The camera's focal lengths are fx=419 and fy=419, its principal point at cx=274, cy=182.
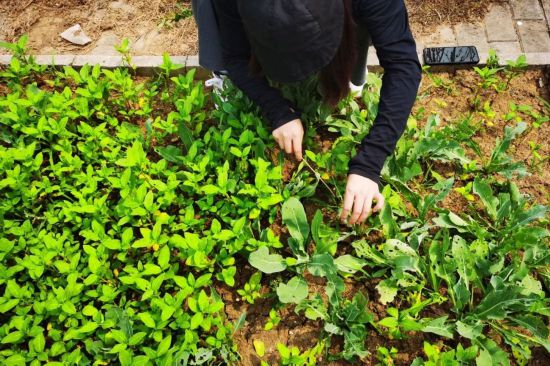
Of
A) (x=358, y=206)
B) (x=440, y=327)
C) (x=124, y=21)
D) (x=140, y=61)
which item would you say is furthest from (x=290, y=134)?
(x=124, y=21)

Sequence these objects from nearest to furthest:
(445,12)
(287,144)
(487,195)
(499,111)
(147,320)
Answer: (147,320), (287,144), (487,195), (499,111), (445,12)

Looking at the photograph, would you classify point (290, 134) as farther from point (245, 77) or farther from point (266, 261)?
point (266, 261)

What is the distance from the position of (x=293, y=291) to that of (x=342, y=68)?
3.69ft

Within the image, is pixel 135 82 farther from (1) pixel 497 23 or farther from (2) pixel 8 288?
(1) pixel 497 23

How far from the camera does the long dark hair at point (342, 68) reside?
181 centimetres

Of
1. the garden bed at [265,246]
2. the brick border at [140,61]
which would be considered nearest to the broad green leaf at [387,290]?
the garden bed at [265,246]

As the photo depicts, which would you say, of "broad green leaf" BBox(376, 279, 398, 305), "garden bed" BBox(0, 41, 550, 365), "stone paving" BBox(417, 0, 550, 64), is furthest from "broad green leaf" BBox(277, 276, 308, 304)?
"stone paving" BBox(417, 0, 550, 64)

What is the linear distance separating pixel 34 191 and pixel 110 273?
0.65m

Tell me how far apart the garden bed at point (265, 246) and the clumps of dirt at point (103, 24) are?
36.6 inches

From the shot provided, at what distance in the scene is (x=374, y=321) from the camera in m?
2.16

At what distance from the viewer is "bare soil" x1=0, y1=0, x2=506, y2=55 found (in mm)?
3424

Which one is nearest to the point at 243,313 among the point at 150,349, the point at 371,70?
the point at 150,349

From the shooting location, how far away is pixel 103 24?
3.70 meters

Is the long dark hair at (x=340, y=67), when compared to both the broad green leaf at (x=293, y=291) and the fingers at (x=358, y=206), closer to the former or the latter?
the fingers at (x=358, y=206)
